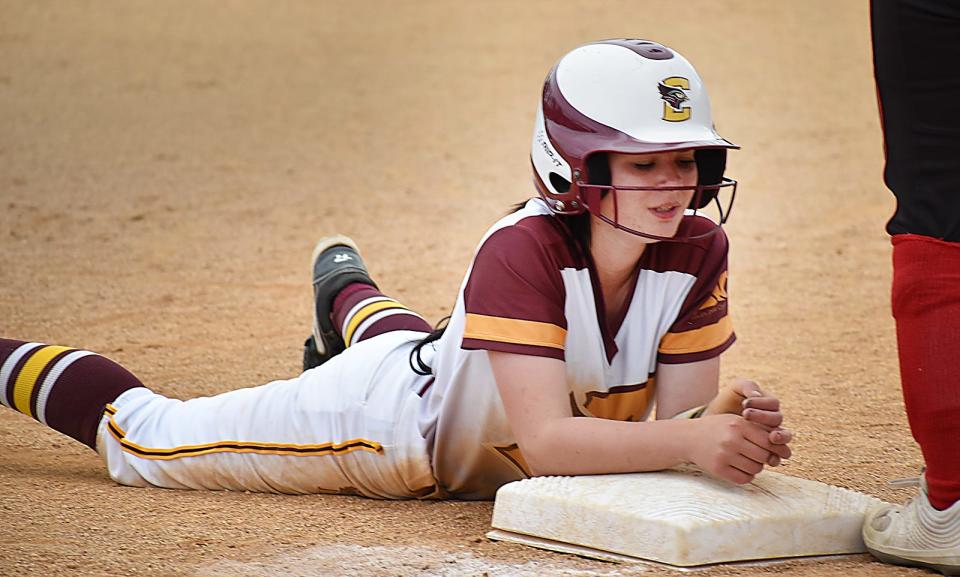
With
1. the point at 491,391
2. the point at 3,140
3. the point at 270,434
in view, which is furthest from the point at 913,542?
the point at 3,140

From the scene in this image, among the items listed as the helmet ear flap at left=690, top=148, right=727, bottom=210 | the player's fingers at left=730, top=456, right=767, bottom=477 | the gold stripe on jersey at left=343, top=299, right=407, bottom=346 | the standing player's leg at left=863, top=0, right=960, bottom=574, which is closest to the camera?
the standing player's leg at left=863, top=0, right=960, bottom=574

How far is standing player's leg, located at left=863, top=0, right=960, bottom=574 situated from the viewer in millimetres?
2193

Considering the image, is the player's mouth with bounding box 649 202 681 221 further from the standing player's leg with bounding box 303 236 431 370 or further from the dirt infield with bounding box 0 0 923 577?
the standing player's leg with bounding box 303 236 431 370

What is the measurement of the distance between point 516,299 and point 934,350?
2.40ft

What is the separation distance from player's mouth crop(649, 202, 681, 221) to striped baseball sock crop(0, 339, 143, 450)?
4.49ft

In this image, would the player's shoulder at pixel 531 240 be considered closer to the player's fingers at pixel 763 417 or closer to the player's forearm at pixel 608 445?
the player's forearm at pixel 608 445

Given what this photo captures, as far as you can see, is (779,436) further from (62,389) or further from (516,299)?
(62,389)

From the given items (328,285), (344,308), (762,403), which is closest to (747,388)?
(762,403)

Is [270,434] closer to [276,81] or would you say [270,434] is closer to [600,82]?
[600,82]

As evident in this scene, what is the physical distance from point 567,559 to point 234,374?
6.26 feet

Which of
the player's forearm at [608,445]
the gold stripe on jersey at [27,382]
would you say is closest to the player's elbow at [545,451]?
the player's forearm at [608,445]

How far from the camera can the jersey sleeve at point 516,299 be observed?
95.3 inches

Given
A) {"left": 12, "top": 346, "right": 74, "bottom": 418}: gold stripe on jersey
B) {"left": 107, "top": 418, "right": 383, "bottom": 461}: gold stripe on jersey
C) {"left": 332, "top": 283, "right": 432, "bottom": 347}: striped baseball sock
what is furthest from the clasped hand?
{"left": 12, "top": 346, "right": 74, "bottom": 418}: gold stripe on jersey

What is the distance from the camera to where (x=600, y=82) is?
→ 2.49 m
